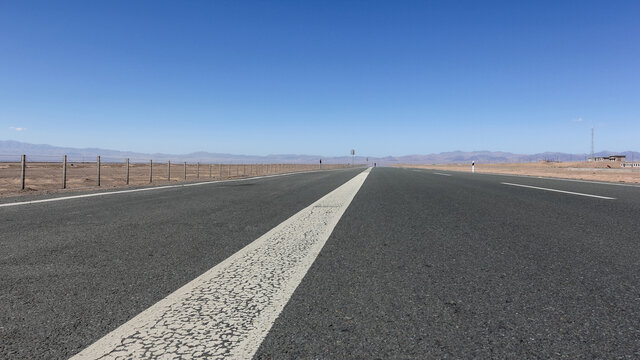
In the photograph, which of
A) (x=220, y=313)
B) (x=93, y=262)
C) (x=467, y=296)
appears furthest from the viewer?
(x=93, y=262)

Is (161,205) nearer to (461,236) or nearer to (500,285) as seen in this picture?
(461,236)

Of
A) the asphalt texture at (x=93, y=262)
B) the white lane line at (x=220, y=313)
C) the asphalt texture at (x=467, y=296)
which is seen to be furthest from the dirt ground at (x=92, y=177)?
the asphalt texture at (x=467, y=296)

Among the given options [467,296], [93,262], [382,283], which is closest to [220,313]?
[382,283]

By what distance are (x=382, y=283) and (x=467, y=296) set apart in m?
0.52

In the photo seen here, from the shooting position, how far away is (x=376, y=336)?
1.59m

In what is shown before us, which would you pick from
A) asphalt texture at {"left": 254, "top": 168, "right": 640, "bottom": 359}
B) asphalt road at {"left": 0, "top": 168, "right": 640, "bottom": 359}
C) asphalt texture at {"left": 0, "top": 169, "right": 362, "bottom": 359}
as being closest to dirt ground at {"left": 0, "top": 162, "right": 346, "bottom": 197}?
asphalt texture at {"left": 0, "top": 169, "right": 362, "bottom": 359}

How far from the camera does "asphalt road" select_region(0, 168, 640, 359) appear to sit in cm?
154

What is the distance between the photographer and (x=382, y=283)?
229 centimetres

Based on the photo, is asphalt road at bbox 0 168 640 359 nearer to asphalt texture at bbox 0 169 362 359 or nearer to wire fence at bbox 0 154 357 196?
asphalt texture at bbox 0 169 362 359

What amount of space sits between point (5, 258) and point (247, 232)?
2139 mm

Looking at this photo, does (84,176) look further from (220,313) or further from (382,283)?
(382,283)

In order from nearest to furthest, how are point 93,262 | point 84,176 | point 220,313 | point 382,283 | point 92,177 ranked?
point 220,313 < point 382,283 < point 93,262 < point 92,177 < point 84,176

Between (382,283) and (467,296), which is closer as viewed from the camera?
(467,296)

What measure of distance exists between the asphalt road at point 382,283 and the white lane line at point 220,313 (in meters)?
0.09
